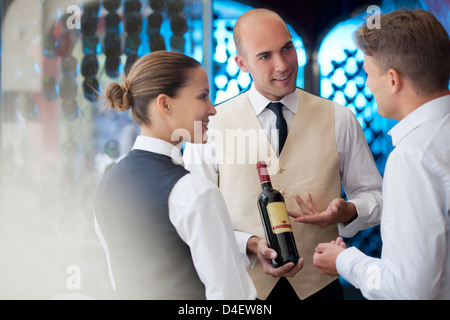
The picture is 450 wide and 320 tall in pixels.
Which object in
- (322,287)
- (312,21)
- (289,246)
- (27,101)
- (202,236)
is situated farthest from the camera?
(312,21)

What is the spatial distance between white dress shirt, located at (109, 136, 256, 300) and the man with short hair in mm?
349

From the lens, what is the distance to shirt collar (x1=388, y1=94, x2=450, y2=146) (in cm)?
118

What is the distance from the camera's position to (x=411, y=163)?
109cm

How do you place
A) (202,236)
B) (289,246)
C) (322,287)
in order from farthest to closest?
(322,287)
(289,246)
(202,236)

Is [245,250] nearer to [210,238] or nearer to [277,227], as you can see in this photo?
[277,227]

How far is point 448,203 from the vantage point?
A: 3.55 ft

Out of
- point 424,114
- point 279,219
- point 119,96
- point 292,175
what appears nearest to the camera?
point 424,114

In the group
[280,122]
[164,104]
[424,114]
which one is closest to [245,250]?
[280,122]

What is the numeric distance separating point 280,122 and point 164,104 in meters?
0.69

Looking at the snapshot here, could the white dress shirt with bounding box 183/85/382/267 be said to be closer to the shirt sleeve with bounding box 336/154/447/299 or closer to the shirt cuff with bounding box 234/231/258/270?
the shirt cuff with bounding box 234/231/258/270
